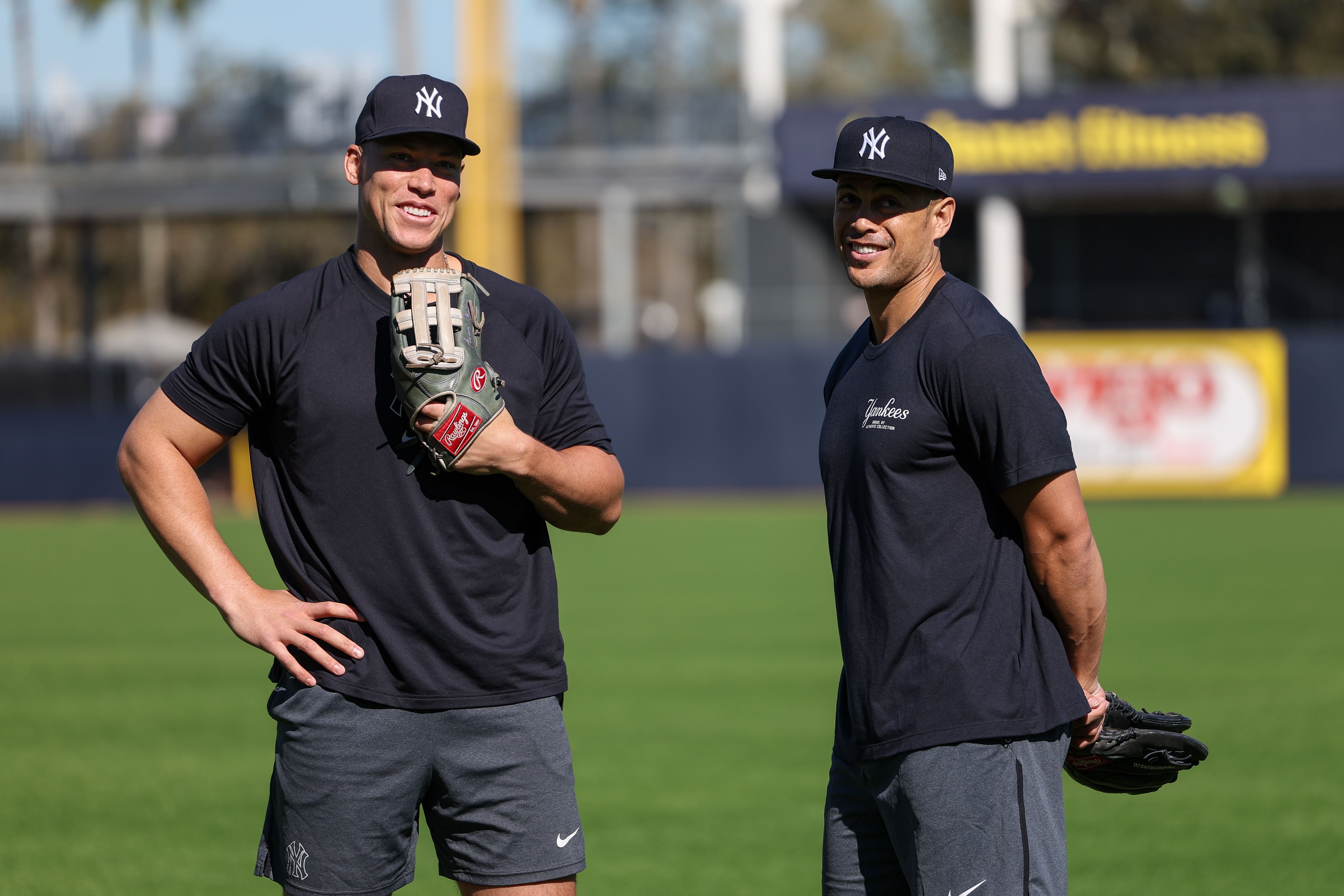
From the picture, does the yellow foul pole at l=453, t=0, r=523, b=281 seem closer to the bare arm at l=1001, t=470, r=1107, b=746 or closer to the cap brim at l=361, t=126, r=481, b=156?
the cap brim at l=361, t=126, r=481, b=156

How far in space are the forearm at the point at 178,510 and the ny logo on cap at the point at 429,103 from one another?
96 centimetres

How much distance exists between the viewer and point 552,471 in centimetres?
335

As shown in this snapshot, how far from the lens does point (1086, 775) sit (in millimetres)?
3750

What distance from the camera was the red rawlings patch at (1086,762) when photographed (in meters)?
3.61

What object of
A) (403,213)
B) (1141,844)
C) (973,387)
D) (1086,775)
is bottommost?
(1141,844)

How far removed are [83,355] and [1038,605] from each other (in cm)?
2677

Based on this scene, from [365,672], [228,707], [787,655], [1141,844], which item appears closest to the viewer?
[365,672]

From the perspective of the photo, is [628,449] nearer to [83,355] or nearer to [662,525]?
[662,525]

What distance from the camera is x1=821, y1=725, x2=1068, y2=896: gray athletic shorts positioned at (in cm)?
316

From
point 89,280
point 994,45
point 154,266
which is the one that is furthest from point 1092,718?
point 154,266

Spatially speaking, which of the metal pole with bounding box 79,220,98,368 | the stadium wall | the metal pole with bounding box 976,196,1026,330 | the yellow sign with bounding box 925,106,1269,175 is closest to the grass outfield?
the stadium wall

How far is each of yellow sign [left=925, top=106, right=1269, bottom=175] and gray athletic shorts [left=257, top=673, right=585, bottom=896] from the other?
83.5ft

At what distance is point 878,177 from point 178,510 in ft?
5.75

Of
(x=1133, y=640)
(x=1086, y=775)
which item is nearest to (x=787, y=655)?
(x=1133, y=640)
